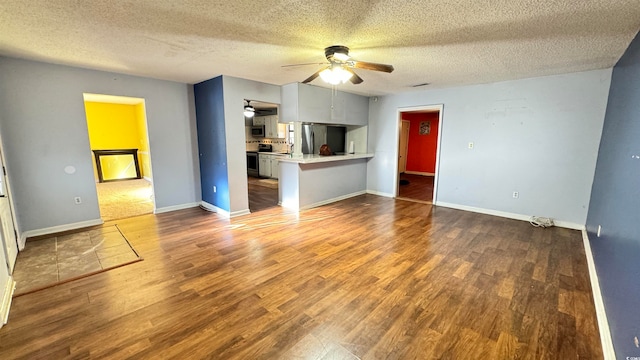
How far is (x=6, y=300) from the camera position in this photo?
208cm

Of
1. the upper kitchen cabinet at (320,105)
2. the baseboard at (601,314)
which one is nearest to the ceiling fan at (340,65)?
the upper kitchen cabinet at (320,105)

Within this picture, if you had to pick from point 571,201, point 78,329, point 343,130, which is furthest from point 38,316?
point 571,201

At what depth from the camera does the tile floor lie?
254 cm

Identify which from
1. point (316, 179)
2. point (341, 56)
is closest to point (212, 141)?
point (316, 179)

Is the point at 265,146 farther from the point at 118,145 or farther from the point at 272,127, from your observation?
the point at 118,145

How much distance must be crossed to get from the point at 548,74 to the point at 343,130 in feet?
12.8

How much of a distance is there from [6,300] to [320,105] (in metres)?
4.63

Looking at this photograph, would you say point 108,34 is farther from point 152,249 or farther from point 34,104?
point 152,249

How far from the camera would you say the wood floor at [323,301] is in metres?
1.75

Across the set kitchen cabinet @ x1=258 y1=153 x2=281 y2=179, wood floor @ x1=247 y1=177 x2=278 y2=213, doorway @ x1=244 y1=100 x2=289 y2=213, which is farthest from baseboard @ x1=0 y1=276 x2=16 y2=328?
kitchen cabinet @ x1=258 y1=153 x2=281 y2=179

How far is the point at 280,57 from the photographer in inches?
120

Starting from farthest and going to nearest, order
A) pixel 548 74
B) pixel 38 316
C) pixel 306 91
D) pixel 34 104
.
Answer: pixel 306 91, pixel 548 74, pixel 34 104, pixel 38 316

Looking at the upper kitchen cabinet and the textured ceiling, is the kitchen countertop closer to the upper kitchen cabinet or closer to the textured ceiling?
the upper kitchen cabinet

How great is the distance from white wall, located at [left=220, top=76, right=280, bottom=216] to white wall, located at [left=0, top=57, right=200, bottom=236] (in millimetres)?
1278
